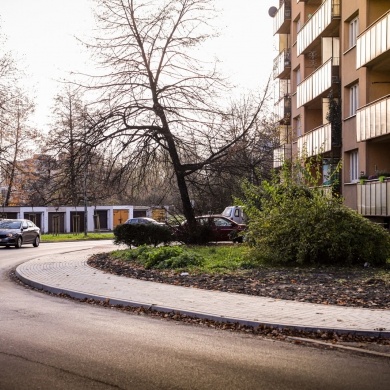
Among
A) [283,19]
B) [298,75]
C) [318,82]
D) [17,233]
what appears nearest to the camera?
[318,82]

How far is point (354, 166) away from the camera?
27.5 m

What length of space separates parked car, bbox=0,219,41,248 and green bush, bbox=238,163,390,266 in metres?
17.8

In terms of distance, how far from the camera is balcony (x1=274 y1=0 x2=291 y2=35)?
127ft

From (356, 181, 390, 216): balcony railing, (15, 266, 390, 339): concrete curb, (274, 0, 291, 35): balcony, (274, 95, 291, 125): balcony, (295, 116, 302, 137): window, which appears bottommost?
(15, 266, 390, 339): concrete curb

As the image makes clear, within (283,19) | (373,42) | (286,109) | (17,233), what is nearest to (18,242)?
(17,233)

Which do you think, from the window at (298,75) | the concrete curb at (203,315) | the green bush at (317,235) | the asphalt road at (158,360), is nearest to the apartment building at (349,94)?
the window at (298,75)

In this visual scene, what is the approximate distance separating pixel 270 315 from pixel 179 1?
17835 millimetres

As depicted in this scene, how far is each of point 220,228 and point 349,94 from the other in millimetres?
8407

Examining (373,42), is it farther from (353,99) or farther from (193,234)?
(193,234)

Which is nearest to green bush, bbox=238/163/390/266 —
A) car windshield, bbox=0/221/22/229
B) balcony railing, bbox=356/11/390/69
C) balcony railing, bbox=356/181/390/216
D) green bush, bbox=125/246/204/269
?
green bush, bbox=125/246/204/269

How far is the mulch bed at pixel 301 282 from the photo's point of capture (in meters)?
11.2

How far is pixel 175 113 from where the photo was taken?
24.7m

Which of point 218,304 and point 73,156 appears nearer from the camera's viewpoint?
point 218,304

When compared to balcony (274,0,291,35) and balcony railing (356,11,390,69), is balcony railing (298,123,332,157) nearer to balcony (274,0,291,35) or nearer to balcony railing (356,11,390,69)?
balcony railing (356,11,390,69)
